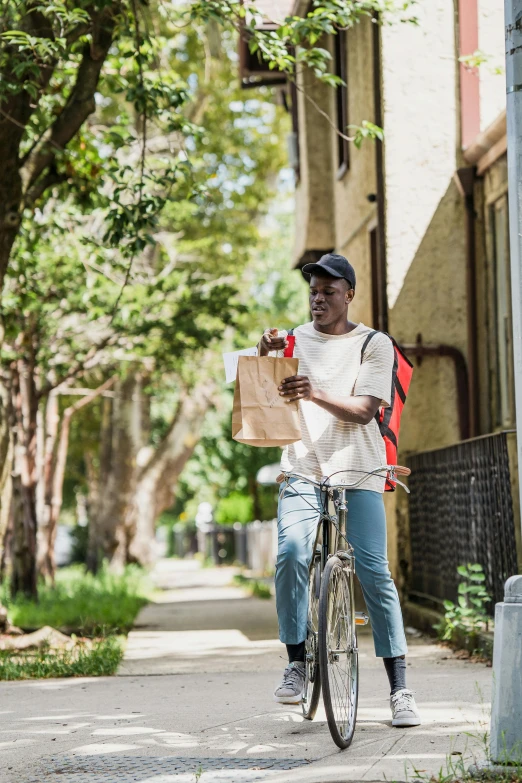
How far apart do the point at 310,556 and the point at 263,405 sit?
74 centimetres

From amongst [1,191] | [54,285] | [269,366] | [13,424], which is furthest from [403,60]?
[269,366]

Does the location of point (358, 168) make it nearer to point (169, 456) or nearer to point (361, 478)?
point (361, 478)

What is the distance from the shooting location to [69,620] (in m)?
13.0

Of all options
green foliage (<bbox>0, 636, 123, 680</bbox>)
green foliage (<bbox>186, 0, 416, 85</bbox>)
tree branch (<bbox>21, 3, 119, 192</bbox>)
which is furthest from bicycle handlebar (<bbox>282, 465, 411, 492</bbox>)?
tree branch (<bbox>21, 3, 119, 192</bbox>)

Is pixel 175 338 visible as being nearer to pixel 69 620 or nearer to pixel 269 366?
pixel 69 620

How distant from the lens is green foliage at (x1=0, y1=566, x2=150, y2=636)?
40.8 feet

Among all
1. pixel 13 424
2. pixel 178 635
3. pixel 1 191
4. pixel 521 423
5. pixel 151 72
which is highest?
pixel 151 72

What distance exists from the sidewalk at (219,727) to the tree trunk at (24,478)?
6.49 m

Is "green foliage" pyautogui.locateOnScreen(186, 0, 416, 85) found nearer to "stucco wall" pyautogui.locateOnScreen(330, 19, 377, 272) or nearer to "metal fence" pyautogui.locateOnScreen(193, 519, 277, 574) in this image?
"stucco wall" pyautogui.locateOnScreen(330, 19, 377, 272)

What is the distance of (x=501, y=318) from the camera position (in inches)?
450

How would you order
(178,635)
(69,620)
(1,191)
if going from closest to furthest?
1. (1,191)
2. (178,635)
3. (69,620)

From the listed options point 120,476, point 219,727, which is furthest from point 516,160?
point 120,476

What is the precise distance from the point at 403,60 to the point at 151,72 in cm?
267

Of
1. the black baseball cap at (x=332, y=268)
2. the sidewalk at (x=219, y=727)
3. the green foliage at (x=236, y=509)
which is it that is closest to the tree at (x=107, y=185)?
the sidewalk at (x=219, y=727)
